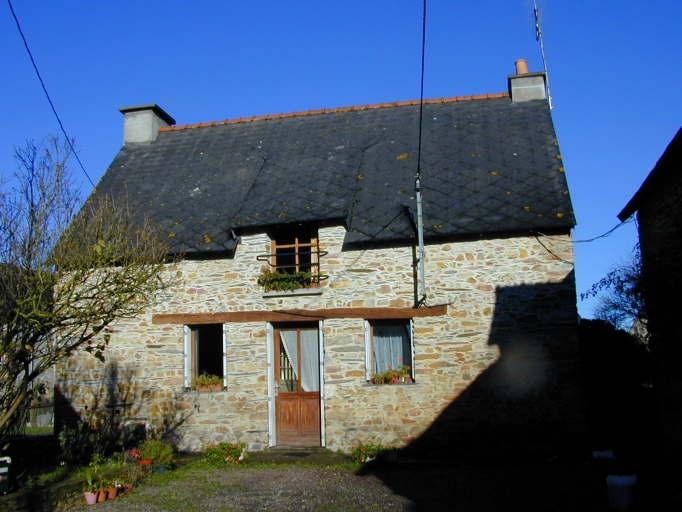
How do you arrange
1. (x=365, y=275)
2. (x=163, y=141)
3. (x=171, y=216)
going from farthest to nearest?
(x=163, y=141), (x=171, y=216), (x=365, y=275)

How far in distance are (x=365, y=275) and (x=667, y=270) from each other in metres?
4.63

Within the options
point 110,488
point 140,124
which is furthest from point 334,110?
point 110,488

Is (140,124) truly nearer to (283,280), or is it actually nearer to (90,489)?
(283,280)

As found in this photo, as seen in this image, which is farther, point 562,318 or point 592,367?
point 592,367

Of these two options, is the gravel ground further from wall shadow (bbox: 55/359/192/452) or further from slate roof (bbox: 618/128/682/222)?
slate roof (bbox: 618/128/682/222)

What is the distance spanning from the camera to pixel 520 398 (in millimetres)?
10305

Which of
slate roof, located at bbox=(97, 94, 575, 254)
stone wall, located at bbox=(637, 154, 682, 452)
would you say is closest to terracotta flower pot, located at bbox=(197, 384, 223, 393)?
slate roof, located at bbox=(97, 94, 575, 254)

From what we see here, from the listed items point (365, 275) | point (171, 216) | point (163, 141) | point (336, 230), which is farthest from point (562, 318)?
point (163, 141)

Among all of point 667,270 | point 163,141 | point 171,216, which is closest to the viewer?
point 667,270

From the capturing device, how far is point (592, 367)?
13250 mm

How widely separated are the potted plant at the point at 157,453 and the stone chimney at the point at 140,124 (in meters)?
8.01

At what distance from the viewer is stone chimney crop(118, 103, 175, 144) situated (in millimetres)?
15492

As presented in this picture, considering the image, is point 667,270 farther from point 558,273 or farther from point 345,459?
point 345,459

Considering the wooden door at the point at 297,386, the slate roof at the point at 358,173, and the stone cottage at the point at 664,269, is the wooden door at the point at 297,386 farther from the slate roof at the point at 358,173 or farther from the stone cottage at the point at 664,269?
the stone cottage at the point at 664,269
